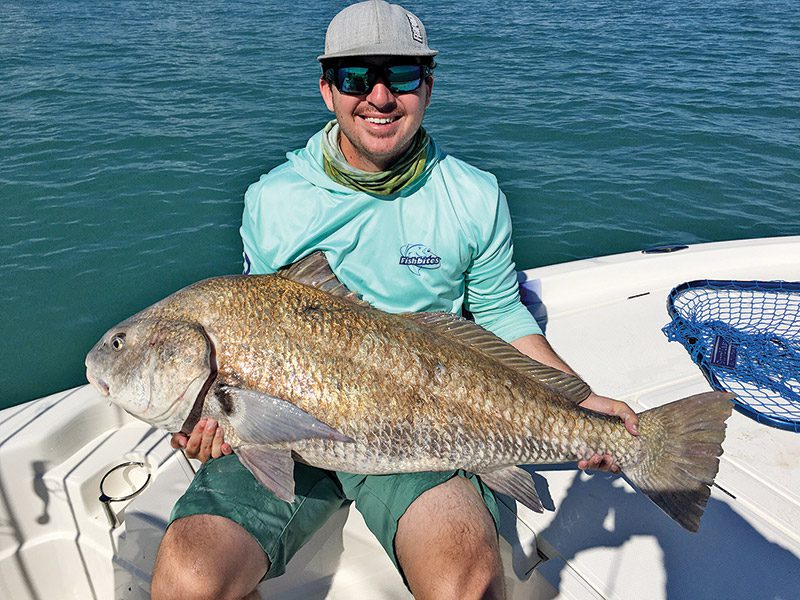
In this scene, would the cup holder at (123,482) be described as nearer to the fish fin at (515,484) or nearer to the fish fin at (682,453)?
the fish fin at (515,484)

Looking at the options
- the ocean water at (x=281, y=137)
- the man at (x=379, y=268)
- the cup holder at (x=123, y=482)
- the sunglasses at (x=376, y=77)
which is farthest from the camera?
the ocean water at (x=281, y=137)

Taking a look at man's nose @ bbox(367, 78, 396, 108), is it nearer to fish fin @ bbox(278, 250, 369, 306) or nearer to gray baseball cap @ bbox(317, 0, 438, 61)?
gray baseball cap @ bbox(317, 0, 438, 61)

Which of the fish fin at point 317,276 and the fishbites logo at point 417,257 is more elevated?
the fish fin at point 317,276

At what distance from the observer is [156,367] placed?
7.96 feet

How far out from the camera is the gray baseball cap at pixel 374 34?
111 inches

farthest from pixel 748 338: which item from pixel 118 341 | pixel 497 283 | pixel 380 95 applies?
pixel 118 341

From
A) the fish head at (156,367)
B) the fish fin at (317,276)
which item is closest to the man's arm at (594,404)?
the fish fin at (317,276)

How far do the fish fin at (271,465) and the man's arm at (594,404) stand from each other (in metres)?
1.14

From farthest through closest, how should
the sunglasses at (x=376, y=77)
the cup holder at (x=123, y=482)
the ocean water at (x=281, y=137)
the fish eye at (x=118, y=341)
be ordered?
the ocean water at (x=281, y=137)
the cup holder at (x=123, y=482)
the sunglasses at (x=376, y=77)
the fish eye at (x=118, y=341)

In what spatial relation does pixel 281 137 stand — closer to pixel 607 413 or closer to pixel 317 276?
pixel 317 276

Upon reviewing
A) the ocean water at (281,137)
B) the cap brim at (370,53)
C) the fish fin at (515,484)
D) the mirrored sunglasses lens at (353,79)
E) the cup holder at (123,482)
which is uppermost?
the cap brim at (370,53)

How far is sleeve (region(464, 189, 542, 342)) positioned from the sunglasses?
0.67m

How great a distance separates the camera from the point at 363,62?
2.90 metres

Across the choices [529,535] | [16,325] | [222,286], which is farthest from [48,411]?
[16,325]
